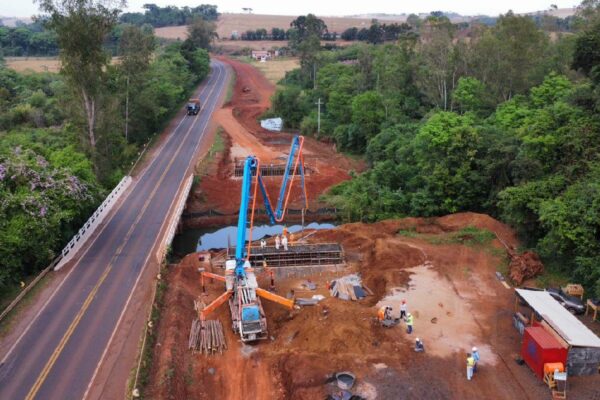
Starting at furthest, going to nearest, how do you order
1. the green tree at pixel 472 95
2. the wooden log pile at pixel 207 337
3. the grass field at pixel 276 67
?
the grass field at pixel 276 67, the green tree at pixel 472 95, the wooden log pile at pixel 207 337

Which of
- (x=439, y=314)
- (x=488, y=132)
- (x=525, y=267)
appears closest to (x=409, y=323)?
(x=439, y=314)

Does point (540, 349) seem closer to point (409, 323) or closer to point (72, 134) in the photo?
point (409, 323)

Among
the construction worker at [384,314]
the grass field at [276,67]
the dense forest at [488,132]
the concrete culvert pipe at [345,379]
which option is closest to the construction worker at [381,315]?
the construction worker at [384,314]

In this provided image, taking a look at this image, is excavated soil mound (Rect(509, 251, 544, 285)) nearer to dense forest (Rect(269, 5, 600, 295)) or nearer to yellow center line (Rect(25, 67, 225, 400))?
dense forest (Rect(269, 5, 600, 295))

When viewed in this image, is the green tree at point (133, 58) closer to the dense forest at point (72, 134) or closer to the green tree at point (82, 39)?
the dense forest at point (72, 134)

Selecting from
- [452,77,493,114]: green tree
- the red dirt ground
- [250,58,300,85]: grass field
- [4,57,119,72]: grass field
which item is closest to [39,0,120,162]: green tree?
the red dirt ground

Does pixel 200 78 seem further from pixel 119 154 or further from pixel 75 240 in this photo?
pixel 75 240

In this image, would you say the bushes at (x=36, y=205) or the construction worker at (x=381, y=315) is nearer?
the construction worker at (x=381, y=315)
